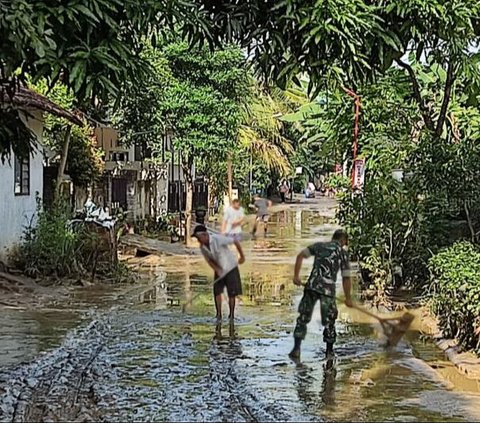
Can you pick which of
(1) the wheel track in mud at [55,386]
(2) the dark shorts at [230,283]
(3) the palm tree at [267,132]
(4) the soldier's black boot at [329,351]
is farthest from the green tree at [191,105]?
(4) the soldier's black boot at [329,351]

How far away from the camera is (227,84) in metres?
27.2

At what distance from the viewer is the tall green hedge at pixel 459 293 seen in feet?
31.8

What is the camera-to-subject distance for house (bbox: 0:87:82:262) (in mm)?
16844

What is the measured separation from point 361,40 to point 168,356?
5199 millimetres

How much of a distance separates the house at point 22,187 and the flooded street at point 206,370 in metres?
2.76

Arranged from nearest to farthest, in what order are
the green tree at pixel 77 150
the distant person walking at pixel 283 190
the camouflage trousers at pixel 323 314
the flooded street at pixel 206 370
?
the flooded street at pixel 206 370 → the camouflage trousers at pixel 323 314 → the green tree at pixel 77 150 → the distant person walking at pixel 283 190

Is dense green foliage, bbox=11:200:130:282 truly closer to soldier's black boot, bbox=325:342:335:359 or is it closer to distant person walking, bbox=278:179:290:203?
soldier's black boot, bbox=325:342:335:359

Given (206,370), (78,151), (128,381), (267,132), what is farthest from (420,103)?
(267,132)

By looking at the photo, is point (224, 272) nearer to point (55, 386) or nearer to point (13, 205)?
point (55, 386)

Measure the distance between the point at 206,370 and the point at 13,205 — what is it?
30.3ft

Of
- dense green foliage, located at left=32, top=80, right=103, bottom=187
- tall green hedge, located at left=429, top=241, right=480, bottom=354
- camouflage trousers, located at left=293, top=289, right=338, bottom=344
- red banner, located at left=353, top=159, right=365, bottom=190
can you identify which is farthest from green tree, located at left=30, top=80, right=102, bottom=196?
tall green hedge, located at left=429, top=241, right=480, bottom=354

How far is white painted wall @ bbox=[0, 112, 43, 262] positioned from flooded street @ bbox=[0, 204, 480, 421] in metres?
2.67

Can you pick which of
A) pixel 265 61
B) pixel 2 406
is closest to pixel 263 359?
pixel 2 406

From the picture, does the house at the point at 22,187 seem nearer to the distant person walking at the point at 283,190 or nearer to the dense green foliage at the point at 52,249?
the dense green foliage at the point at 52,249
